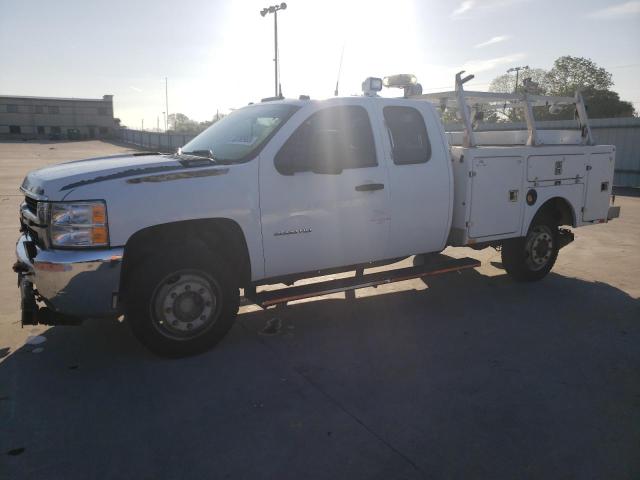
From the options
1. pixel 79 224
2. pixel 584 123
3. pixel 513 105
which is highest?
pixel 513 105

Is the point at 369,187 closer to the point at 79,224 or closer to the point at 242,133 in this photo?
the point at 242,133

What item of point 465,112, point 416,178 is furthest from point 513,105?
point 416,178

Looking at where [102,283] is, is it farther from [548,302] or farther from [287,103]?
[548,302]

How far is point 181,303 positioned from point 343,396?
1.49 meters

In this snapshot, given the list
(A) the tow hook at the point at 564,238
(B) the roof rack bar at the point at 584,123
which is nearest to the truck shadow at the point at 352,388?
(A) the tow hook at the point at 564,238

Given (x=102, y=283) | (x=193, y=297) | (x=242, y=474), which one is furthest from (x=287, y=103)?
(x=242, y=474)

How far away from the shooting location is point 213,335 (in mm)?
4254

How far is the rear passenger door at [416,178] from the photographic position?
16.3 ft

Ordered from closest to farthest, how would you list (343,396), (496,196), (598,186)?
(343,396), (496,196), (598,186)

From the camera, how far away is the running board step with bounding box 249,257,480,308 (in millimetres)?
4496

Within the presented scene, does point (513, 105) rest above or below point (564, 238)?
above

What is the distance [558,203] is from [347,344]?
363cm

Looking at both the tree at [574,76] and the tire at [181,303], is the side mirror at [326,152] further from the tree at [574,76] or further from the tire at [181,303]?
the tree at [574,76]

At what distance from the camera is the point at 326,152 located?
4527mm
